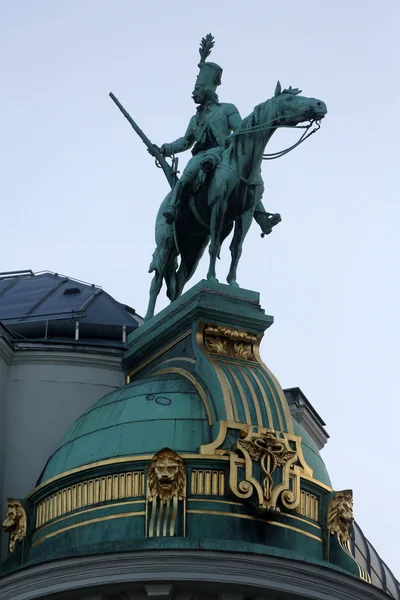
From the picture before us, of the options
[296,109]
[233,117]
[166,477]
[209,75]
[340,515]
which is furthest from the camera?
[209,75]

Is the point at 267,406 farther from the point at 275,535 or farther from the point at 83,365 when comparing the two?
the point at 83,365

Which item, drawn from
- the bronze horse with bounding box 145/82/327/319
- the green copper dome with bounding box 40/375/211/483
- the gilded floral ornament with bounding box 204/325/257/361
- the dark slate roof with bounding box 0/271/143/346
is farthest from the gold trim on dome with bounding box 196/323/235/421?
the dark slate roof with bounding box 0/271/143/346

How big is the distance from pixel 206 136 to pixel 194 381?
235 inches

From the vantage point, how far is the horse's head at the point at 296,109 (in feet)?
118

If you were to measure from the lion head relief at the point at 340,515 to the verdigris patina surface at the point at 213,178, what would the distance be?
16.9 feet

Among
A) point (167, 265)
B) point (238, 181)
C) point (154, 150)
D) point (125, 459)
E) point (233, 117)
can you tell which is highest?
point (154, 150)

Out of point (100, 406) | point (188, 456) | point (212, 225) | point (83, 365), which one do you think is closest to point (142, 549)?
point (188, 456)

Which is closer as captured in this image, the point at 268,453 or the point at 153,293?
the point at 268,453

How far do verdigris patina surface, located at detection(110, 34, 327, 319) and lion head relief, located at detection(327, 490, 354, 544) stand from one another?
514 cm

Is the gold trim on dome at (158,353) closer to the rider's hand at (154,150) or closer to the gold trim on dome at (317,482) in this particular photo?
the gold trim on dome at (317,482)

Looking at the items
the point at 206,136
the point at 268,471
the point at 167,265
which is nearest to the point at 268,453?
the point at 268,471

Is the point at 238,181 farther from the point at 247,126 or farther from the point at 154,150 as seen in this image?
the point at 154,150

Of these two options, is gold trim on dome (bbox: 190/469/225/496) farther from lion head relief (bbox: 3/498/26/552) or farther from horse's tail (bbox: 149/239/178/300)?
horse's tail (bbox: 149/239/178/300)

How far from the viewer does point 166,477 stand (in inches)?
1268
